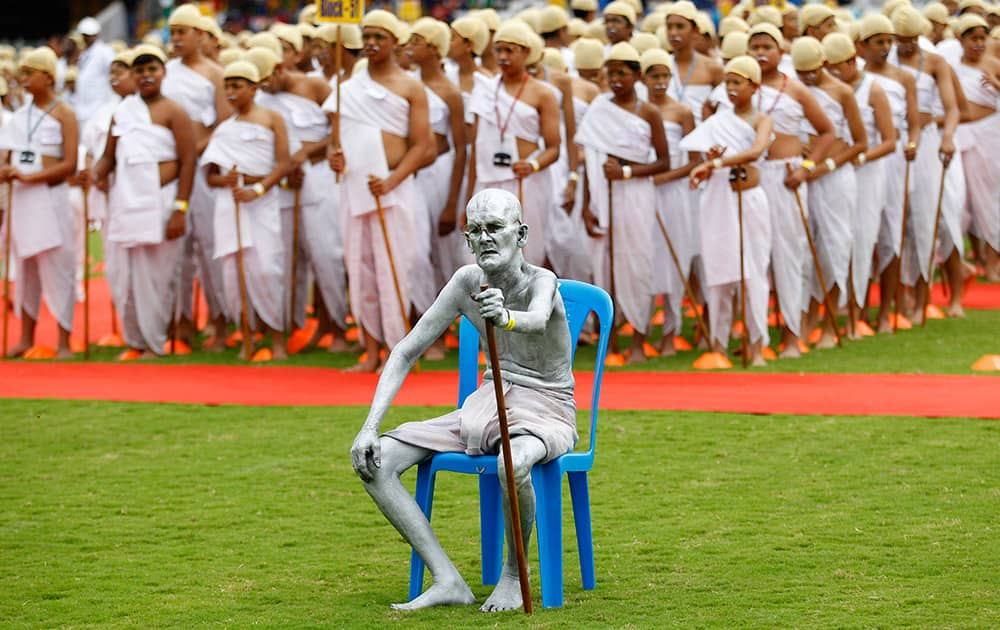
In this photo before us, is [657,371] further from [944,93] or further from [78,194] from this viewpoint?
[78,194]

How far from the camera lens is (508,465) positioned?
6168 millimetres

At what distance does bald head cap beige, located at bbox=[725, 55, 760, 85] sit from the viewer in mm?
11961

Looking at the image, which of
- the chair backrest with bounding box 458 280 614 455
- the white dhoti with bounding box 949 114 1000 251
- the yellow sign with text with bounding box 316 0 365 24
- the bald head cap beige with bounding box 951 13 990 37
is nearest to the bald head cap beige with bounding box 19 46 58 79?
the yellow sign with text with bounding box 316 0 365 24

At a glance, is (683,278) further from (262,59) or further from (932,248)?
(262,59)

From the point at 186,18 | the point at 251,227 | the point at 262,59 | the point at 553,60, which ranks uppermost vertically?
the point at 186,18

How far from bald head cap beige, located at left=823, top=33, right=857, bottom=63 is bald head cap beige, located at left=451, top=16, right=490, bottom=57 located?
256 centimetres

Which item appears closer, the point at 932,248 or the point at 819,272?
the point at 819,272

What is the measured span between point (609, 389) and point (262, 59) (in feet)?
12.6

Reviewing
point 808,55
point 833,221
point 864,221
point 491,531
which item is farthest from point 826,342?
point 491,531

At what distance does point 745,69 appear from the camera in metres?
12.0

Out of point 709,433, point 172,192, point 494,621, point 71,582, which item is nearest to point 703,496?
point 709,433

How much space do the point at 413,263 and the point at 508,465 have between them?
663 centimetres

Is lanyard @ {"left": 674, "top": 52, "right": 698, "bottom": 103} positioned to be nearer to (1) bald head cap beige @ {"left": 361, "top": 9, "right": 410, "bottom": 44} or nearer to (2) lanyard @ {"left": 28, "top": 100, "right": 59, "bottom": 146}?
(1) bald head cap beige @ {"left": 361, "top": 9, "right": 410, "bottom": 44}

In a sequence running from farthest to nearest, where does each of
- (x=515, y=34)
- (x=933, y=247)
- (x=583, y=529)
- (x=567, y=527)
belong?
(x=933, y=247)
(x=515, y=34)
(x=567, y=527)
(x=583, y=529)
